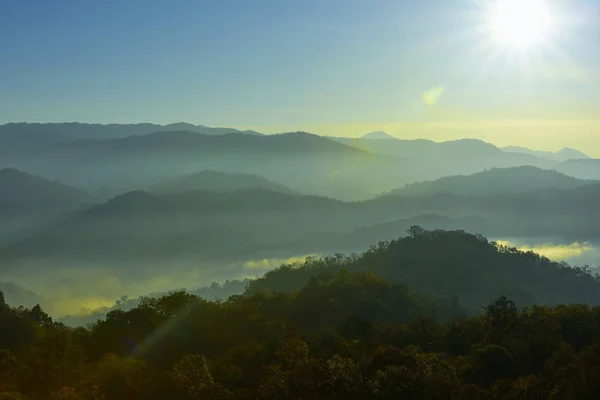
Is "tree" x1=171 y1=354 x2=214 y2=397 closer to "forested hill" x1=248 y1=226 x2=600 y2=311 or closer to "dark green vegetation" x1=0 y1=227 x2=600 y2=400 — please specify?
"dark green vegetation" x1=0 y1=227 x2=600 y2=400

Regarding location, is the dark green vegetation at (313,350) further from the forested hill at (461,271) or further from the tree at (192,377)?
the forested hill at (461,271)

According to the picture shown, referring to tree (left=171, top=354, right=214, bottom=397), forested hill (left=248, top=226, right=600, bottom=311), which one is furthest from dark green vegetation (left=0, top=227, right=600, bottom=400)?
forested hill (left=248, top=226, right=600, bottom=311)

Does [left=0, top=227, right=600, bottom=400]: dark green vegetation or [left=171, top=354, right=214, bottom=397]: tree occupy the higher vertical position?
[left=171, top=354, right=214, bottom=397]: tree

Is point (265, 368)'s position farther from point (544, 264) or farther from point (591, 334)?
point (544, 264)

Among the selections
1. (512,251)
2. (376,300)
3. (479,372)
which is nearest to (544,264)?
(512,251)

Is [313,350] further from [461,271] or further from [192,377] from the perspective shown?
[461,271]
